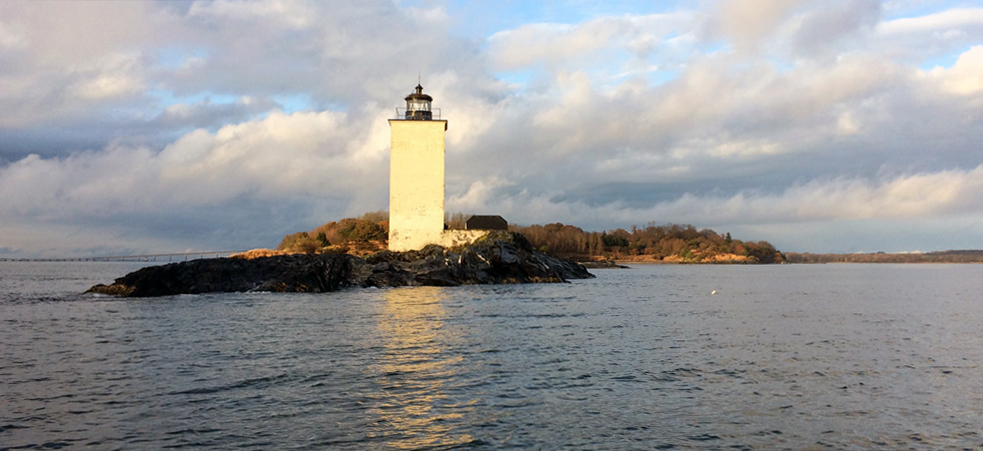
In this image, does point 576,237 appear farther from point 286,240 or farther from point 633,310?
point 633,310

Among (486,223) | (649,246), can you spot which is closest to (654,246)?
(649,246)

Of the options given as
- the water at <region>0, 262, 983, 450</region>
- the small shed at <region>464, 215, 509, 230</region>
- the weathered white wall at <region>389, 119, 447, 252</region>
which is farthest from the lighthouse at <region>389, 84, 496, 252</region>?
the water at <region>0, 262, 983, 450</region>

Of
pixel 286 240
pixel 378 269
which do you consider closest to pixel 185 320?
pixel 378 269

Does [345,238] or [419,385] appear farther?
[345,238]

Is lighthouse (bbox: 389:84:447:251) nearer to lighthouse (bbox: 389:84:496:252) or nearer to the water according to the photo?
lighthouse (bbox: 389:84:496:252)

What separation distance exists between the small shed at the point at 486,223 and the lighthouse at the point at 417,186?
5.88m

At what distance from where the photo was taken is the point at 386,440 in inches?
267

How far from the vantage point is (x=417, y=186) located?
138 feet

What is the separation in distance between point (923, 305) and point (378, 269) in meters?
25.5

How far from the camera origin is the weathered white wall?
138ft

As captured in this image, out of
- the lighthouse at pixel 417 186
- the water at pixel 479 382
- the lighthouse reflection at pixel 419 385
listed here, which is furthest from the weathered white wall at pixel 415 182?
the lighthouse reflection at pixel 419 385

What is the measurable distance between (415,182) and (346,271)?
34.9 feet

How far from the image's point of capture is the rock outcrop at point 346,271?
94.0ft

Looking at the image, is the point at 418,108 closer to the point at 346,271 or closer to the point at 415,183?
the point at 415,183
